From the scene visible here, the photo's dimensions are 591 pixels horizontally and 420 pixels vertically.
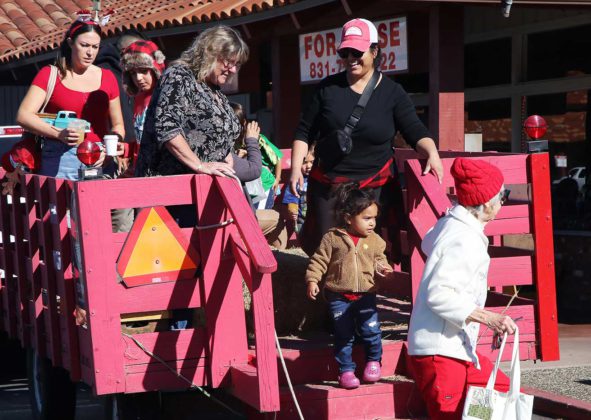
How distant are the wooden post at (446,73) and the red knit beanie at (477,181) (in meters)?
6.69

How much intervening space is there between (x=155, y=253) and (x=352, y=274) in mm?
1045

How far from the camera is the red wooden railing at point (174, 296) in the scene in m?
5.38

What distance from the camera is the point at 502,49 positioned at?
14.0 m

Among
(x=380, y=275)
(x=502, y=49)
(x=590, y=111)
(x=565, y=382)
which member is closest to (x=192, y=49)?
(x=380, y=275)

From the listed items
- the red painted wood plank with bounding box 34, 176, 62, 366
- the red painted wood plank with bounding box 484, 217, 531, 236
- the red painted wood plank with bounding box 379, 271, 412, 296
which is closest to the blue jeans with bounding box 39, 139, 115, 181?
the red painted wood plank with bounding box 34, 176, 62, 366

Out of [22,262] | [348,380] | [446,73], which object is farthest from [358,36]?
[446,73]

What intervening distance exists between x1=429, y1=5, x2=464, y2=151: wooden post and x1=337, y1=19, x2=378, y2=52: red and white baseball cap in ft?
17.5

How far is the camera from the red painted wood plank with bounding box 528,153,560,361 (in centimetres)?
636

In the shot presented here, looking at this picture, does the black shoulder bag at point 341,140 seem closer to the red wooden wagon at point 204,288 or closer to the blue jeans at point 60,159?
the red wooden wagon at point 204,288

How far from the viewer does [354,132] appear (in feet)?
21.0

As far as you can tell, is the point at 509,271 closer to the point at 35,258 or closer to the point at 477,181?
the point at 477,181

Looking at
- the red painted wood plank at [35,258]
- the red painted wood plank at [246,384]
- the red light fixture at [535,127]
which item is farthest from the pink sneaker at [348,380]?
the red painted wood plank at [35,258]

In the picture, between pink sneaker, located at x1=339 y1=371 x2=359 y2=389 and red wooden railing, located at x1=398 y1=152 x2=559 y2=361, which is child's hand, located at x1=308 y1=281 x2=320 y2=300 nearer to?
pink sneaker, located at x1=339 y1=371 x2=359 y2=389

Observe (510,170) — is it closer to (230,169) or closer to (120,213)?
(230,169)
